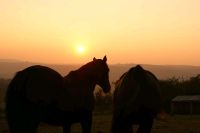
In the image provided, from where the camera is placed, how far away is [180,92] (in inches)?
1775

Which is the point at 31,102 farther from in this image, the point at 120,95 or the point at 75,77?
the point at 120,95

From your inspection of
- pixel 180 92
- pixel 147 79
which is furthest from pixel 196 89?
pixel 147 79

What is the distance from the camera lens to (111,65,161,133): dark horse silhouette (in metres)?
10.7

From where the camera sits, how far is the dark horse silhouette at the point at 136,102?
35.0ft

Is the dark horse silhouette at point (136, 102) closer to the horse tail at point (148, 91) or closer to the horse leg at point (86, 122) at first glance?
the horse tail at point (148, 91)

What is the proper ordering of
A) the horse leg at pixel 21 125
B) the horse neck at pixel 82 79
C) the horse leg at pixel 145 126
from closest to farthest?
the horse leg at pixel 21 125 → the horse neck at pixel 82 79 → the horse leg at pixel 145 126

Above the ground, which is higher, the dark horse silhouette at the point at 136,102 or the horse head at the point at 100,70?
the horse head at the point at 100,70

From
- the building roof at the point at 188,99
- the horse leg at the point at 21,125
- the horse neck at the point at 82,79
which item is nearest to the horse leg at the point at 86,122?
the horse neck at the point at 82,79

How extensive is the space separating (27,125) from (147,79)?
10.5 ft

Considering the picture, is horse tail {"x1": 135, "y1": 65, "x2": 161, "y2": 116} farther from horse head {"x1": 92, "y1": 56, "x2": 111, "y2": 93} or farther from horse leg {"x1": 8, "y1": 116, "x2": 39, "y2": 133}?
horse leg {"x1": 8, "y1": 116, "x2": 39, "y2": 133}

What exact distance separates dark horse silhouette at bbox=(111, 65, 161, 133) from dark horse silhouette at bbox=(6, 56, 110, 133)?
762mm

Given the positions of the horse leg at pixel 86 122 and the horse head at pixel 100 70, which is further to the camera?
the horse head at pixel 100 70

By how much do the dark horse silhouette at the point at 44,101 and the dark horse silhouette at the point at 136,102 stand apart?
0.76m

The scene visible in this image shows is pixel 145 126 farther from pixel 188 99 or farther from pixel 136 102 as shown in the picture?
pixel 188 99
